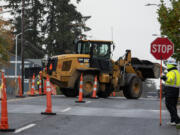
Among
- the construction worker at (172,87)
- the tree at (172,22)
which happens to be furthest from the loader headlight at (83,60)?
the construction worker at (172,87)

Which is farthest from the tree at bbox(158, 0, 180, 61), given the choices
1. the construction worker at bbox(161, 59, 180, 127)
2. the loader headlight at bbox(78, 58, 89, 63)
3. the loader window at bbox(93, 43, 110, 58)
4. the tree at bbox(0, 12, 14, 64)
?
the tree at bbox(0, 12, 14, 64)

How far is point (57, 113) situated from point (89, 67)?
11.3 meters

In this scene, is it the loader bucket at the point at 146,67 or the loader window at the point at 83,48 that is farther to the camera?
the loader bucket at the point at 146,67

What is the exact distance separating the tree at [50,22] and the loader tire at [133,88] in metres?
43.5

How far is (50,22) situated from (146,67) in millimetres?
47826

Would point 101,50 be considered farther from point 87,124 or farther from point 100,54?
point 87,124

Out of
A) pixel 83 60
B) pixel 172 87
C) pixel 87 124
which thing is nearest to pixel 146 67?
pixel 83 60

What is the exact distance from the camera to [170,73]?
13.5m

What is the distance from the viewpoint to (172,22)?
3341 cm

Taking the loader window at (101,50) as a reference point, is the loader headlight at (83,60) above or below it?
below

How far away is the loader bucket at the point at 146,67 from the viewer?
2894 cm

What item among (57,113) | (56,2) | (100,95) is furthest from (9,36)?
(57,113)

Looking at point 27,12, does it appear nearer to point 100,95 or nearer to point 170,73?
point 100,95

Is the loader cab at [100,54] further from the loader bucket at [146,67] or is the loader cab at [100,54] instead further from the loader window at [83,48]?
the loader bucket at [146,67]
